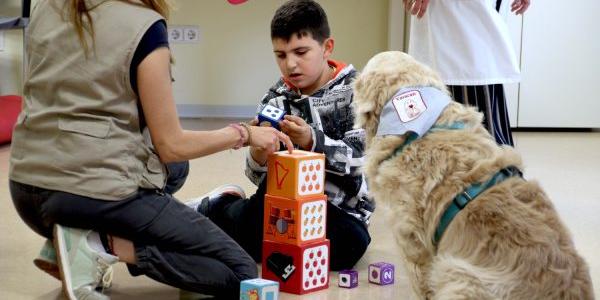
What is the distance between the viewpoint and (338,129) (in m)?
2.68

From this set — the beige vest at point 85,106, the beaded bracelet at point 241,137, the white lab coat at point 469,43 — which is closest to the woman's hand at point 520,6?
the white lab coat at point 469,43

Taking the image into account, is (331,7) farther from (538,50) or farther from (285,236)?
(285,236)

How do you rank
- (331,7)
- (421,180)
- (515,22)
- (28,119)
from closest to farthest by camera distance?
(421,180) → (28,119) → (515,22) → (331,7)

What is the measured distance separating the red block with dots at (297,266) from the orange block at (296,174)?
0.50ft

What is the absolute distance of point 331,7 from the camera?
602 cm

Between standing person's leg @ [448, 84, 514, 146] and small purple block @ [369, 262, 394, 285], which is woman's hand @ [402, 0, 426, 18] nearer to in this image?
standing person's leg @ [448, 84, 514, 146]

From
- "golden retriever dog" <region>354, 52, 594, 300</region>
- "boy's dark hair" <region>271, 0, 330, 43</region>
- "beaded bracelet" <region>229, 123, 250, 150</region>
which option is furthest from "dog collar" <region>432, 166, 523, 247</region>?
"boy's dark hair" <region>271, 0, 330, 43</region>

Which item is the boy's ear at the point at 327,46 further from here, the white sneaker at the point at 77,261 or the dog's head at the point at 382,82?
the white sneaker at the point at 77,261

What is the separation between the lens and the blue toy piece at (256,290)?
2.15 m

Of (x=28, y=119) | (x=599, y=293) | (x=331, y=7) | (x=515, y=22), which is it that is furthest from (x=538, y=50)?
(x=28, y=119)

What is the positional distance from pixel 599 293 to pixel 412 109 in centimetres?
90

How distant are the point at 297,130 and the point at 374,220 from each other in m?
0.96

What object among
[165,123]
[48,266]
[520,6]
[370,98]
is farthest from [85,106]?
[520,6]

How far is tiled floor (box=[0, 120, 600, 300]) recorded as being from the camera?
2398 millimetres
